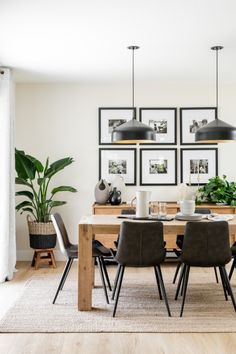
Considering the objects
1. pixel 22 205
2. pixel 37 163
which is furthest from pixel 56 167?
pixel 22 205

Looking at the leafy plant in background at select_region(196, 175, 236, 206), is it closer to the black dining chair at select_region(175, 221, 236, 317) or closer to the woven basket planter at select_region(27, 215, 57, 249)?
the woven basket planter at select_region(27, 215, 57, 249)

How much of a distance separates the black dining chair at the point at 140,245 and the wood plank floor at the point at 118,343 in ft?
1.76

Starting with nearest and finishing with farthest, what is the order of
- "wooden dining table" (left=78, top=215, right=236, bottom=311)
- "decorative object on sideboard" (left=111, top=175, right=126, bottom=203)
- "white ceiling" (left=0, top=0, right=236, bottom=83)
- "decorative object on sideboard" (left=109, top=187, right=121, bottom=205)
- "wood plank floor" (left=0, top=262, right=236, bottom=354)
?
"wood plank floor" (left=0, top=262, right=236, bottom=354) → "white ceiling" (left=0, top=0, right=236, bottom=83) → "wooden dining table" (left=78, top=215, right=236, bottom=311) → "decorative object on sideboard" (left=109, top=187, right=121, bottom=205) → "decorative object on sideboard" (left=111, top=175, right=126, bottom=203)

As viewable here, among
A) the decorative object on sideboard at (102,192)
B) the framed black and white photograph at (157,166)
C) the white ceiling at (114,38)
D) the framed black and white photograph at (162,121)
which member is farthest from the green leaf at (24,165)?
the framed black and white photograph at (162,121)

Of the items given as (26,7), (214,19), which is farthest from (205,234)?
(26,7)

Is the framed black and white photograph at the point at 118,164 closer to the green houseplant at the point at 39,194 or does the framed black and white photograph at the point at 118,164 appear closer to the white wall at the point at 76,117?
the white wall at the point at 76,117

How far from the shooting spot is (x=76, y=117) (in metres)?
6.96

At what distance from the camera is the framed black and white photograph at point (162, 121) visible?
6.97m

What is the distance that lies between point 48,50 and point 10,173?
1563 millimetres

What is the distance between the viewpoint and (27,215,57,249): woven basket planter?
627cm

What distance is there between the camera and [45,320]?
4.07 meters

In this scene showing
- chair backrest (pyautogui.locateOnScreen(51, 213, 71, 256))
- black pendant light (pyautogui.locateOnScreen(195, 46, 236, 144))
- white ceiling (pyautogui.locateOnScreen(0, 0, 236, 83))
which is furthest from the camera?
chair backrest (pyautogui.locateOnScreen(51, 213, 71, 256))

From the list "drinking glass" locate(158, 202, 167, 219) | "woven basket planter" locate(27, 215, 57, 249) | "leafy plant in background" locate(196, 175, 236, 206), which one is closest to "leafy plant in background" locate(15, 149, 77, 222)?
"woven basket planter" locate(27, 215, 57, 249)

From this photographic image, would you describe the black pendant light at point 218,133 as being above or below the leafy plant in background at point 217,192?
above
